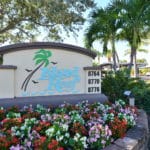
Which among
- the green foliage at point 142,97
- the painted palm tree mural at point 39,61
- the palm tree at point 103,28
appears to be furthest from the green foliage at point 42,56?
the palm tree at point 103,28

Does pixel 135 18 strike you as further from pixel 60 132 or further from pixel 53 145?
pixel 53 145

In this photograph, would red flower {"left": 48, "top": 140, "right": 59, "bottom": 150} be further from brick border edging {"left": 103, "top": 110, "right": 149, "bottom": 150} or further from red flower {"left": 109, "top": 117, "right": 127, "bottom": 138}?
red flower {"left": 109, "top": 117, "right": 127, "bottom": 138}

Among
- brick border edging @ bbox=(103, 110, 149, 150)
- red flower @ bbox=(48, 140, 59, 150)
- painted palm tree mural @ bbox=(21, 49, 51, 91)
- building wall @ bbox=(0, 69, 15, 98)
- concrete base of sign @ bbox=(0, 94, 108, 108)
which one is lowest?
brick border edging @ bbox=(103, 110, 149, 150)

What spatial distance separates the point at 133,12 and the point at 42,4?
5.19 m

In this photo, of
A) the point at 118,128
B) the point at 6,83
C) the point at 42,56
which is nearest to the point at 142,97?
the point at 42,56

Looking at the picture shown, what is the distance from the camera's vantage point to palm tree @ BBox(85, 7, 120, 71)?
15.4 meters

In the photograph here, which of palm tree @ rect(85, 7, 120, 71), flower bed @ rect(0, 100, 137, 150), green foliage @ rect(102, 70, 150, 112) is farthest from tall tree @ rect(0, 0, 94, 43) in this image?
flower bed @ rect(0, 100, 137, 150)

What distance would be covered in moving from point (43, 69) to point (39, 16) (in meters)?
11.2

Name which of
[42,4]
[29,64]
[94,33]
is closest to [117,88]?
[29,64]

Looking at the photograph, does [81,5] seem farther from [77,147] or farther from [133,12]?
[77,147]

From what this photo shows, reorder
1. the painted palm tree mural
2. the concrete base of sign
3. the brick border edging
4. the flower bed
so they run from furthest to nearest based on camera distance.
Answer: the painted palm tree mural → the concrete base of sign → the brick border edging → the flower bed

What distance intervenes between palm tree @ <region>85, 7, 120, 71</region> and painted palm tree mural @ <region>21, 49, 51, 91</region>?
8.69 m

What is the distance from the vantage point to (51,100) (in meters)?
7.01

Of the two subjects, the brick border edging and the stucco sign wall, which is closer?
the brick border edging
